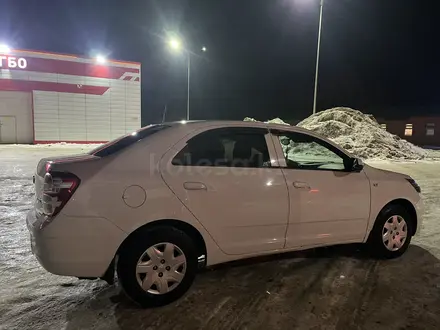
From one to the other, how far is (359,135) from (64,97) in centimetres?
2237

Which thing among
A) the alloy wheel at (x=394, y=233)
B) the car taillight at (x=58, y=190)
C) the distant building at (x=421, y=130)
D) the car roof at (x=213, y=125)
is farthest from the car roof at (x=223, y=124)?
the distant building at (x=421, y=130)

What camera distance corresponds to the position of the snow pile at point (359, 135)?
63.3 feet

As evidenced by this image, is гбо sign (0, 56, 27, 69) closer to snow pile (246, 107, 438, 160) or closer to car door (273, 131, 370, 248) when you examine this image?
snow pile (246, 107, 438, 160)

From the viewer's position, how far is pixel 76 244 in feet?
9.64

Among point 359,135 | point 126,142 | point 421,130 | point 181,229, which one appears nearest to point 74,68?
point 359,135

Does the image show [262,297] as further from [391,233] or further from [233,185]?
[391,233]

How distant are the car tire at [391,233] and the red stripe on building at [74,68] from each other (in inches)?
1149

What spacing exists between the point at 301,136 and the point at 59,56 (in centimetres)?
2871

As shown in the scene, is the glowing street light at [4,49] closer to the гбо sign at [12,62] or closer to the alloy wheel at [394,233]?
the гбо sign at [12,62]

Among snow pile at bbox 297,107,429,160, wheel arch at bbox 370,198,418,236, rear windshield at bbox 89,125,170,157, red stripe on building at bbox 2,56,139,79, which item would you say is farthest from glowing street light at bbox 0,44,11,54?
wheel arch at bbox 370,198,418,236

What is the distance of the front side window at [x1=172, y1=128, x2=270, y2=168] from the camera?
339 cm

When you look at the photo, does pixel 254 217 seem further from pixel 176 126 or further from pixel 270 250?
pixel 176 126

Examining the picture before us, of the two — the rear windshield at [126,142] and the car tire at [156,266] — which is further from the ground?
the rear windshield at [126,142]

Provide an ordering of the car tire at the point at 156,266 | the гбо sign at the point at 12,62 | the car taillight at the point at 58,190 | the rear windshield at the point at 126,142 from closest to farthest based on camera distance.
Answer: the car taillight at the point at 58,190 → the car tire at the point at 156,266 → the rear windshield at the point at 126,142 → the гбо sign at the point at 12,62
